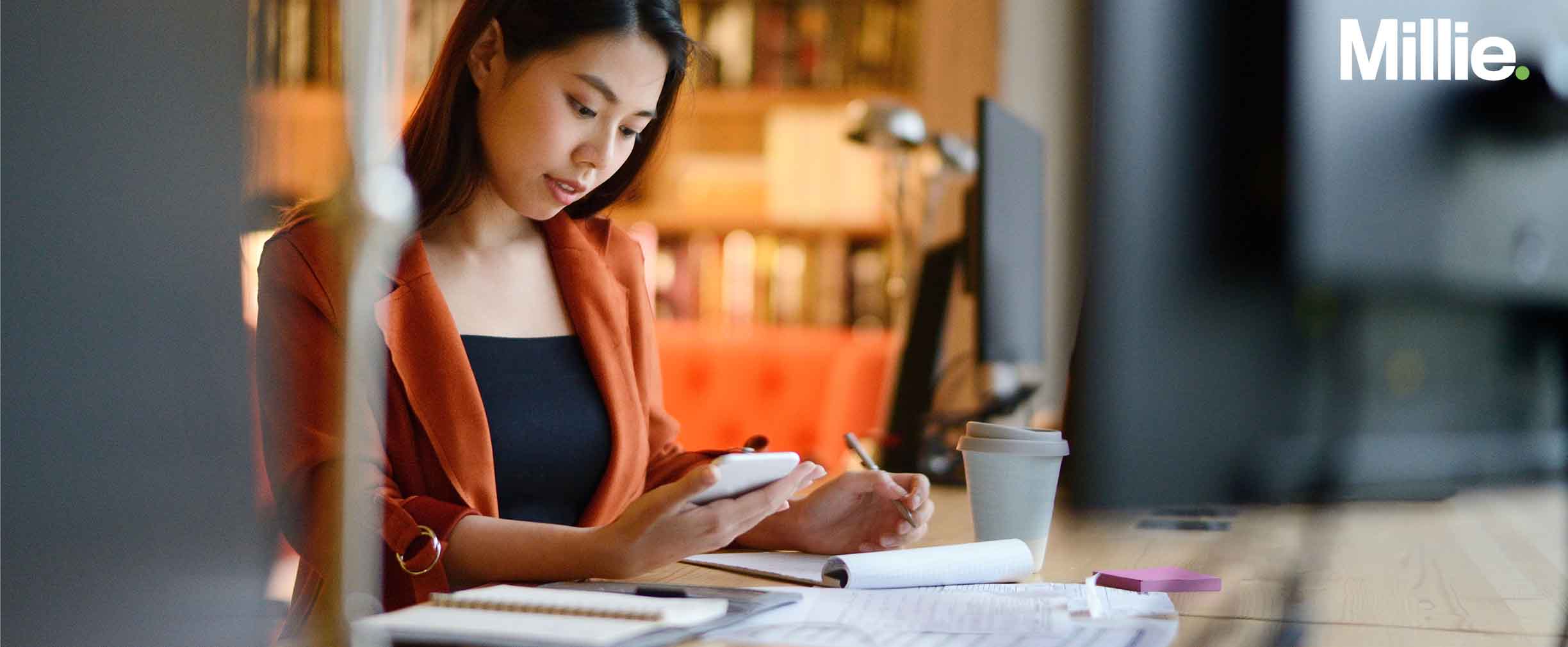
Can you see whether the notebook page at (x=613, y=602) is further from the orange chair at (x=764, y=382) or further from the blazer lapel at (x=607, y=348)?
the orange chair at (x=764, y=382)

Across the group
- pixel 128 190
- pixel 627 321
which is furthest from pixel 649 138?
pixel 128 190

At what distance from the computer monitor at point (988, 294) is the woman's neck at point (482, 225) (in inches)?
23.7

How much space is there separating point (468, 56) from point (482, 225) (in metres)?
0.18

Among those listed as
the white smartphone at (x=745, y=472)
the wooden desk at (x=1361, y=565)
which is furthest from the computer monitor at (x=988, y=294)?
the white smartphone at (x=745, y=472)

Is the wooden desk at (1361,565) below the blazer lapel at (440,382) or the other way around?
below

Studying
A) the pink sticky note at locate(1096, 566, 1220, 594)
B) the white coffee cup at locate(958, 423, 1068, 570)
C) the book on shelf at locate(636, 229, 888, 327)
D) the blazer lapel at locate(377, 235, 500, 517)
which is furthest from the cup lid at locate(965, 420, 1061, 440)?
the book on shelf at locate(636, 229, 888, 327)

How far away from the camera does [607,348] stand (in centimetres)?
128

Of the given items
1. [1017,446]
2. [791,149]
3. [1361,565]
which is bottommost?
[1361,565]

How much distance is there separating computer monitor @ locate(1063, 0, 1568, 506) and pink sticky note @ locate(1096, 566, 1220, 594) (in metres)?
0.08

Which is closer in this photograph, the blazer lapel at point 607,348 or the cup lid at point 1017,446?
the cup lid at point 1017,446

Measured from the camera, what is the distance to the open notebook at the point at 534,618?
619 mm

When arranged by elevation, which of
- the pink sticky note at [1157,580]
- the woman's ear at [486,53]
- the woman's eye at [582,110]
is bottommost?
the pink sticky note at [1157,580]

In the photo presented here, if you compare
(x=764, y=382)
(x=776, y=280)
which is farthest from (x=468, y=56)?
(x=776, y=280)

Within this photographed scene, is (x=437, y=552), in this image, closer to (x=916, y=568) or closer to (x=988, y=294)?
(x=916, y=568)
